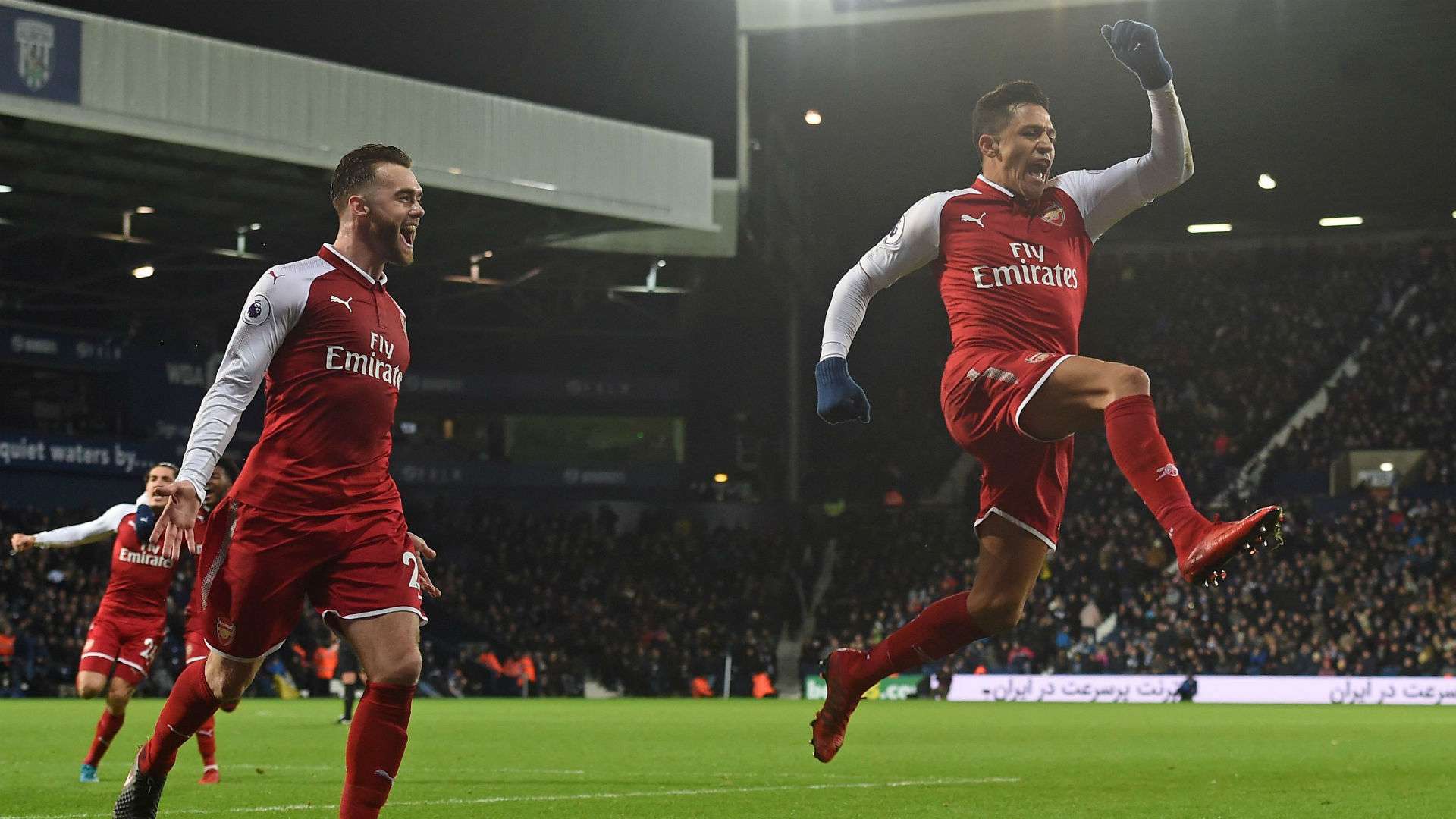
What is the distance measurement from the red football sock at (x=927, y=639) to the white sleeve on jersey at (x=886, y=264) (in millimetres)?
1284

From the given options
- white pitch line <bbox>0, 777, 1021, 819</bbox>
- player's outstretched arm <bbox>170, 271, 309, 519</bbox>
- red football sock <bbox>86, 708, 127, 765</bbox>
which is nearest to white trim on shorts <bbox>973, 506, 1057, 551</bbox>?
player's outstretched arm <bbox>170, 271, 309, 519</bbox>

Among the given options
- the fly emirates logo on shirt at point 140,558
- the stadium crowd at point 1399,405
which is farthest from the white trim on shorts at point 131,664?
the stadium crowd at point 1399,405

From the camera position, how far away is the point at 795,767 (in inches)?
585

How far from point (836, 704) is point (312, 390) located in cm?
290

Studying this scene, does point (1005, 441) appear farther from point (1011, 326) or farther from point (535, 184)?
point (535, 184)

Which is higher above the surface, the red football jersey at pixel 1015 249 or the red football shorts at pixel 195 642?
the red football jersey at pixel 1015 249

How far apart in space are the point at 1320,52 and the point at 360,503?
31.9m

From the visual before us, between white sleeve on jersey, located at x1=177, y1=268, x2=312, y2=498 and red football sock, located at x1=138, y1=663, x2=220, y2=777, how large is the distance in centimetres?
121

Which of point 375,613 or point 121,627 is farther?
point 121,627

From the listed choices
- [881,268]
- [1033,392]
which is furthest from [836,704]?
[881,268]

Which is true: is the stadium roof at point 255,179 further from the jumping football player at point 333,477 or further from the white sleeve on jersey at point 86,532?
the jumping football player at point 333,477

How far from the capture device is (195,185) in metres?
33.3

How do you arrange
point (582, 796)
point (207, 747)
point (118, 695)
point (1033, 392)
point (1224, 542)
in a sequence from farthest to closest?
point (207, 747) < point (118, 695) < point (582, 796) < point (1033, 392) < point (1224, 542)

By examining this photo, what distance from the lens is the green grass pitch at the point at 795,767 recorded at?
1086cm
